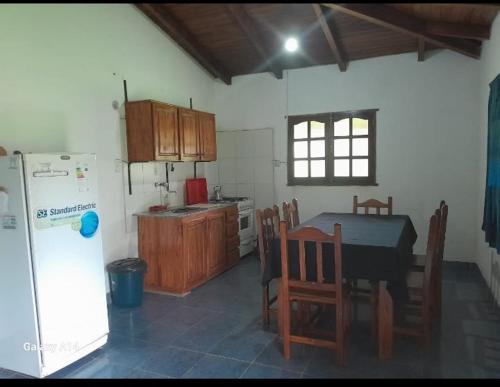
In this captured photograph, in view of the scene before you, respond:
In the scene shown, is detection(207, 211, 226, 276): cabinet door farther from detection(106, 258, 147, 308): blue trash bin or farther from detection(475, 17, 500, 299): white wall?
detection(475, 17, 500, 299): white wall

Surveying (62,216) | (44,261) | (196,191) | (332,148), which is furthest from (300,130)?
(44,261)

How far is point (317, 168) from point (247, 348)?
299 centimetres

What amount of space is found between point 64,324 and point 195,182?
107 inches

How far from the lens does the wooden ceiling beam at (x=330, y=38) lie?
3.60 m

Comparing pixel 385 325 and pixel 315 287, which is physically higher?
pixel 315 287

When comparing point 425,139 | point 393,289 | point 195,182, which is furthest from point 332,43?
point 393,289

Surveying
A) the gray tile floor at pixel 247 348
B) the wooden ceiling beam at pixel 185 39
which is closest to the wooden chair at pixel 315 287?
the gray tile floor at pixel 247 348

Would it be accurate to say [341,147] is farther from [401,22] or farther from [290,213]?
[290,213]

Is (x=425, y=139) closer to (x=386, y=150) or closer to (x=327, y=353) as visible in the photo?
(x=386, y=150)

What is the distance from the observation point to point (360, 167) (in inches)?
189

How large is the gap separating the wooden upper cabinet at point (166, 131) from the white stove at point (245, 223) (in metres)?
1.21

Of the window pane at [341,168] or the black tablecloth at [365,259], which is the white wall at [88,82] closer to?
the black tablecloth at [365,259]

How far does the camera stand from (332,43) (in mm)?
4129

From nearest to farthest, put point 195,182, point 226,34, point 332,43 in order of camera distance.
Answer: point 332,43
point 226,34
point 195,182
